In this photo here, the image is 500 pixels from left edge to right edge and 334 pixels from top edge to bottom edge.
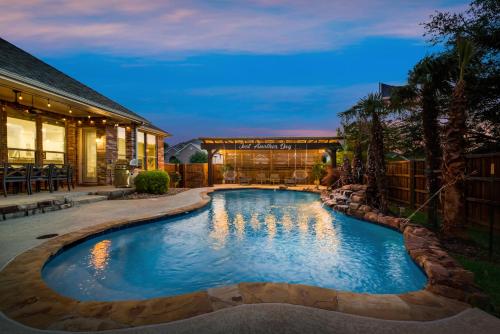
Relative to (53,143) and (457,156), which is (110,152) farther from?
(457,156)

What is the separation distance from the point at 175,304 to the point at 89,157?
38.6ft

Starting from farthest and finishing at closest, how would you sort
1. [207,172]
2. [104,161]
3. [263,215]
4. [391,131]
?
[207,172] < [104,161] < [391,131] < [263,215]

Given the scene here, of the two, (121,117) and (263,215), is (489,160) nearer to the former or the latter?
(263,215)

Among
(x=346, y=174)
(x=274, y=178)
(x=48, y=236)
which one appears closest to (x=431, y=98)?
(x=346, y=174)

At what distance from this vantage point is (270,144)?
18578mm

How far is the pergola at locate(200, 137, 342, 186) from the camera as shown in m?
18.0

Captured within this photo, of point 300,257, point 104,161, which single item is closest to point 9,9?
point 104,161

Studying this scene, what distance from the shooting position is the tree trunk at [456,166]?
4.97 meters

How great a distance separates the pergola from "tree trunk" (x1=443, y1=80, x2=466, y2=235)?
1278 cm

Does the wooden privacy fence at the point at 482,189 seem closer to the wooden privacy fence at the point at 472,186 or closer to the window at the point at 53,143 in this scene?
the wooden privacy fence at the point at 472,186

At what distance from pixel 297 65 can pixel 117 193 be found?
7007 cm

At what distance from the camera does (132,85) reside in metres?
99.4

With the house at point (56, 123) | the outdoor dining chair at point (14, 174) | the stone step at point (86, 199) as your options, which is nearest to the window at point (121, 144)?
the house at point (56, 123)

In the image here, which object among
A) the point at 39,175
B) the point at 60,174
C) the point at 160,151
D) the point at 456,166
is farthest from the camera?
the point at 160,151
